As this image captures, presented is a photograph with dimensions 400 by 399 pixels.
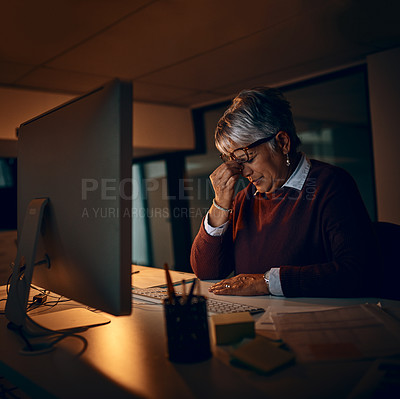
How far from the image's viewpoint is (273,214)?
1.54 metres

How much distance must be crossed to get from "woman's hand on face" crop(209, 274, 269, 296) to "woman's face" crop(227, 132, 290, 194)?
489mm

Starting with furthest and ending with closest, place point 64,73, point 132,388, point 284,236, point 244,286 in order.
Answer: point 64,73
point 284,236
point 244,286
point 132,388

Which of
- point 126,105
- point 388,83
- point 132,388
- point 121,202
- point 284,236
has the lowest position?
point 132,388

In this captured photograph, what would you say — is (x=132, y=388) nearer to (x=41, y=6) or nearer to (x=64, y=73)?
(x=41, y=6)

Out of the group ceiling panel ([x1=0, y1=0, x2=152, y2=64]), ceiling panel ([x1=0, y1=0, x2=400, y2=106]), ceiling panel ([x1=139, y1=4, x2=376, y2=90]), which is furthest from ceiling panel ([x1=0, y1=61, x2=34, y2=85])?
ceiling panel ([x1=139, y1=4, x2=376, y2=90])

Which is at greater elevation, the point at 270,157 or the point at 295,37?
the point at 295,37

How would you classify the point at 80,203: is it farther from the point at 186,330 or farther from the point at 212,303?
the point at 212,303

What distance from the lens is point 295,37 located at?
2680 millimetres

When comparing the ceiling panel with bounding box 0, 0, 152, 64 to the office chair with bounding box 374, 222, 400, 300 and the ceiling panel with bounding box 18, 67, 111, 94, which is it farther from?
the office chair with bounding box 374, 222, 400, 300

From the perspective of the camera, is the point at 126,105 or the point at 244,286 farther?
the point at 244,286

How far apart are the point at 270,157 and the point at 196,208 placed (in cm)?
314

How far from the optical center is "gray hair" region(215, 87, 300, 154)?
153 cm

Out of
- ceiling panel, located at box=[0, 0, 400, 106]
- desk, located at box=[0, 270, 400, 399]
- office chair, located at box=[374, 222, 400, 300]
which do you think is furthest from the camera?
ceiling panel, located at box=[0, 0, 400, 106]

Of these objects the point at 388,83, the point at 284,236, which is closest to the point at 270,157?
the point at 284,236
